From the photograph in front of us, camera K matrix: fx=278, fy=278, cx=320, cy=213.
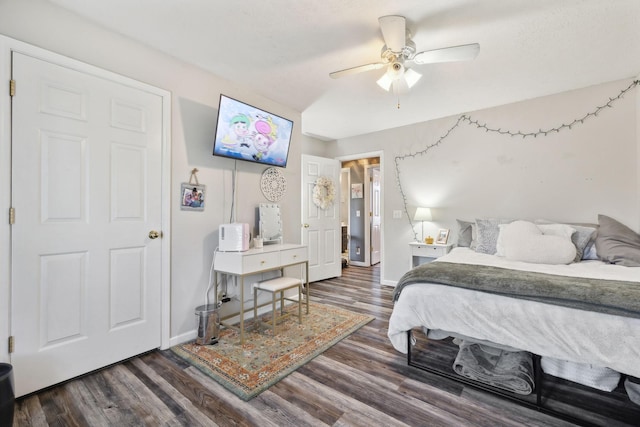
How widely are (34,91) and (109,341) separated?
1762 millimetres

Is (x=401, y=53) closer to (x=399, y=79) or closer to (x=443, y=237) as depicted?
(x=399, y=79)

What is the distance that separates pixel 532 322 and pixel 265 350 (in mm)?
1890

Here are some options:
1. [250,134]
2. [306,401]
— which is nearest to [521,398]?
[306,401]

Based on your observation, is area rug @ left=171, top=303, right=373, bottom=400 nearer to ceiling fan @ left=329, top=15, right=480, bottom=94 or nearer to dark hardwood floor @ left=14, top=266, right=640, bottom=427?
dark hardwood floor @ left=14, top=266, right=640, bottom=427

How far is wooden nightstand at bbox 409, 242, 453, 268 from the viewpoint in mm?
3592

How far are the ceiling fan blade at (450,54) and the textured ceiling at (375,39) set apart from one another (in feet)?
0.66

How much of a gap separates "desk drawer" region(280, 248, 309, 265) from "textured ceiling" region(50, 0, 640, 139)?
5.78 feet

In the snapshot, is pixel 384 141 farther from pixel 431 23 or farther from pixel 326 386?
pixel 326 386

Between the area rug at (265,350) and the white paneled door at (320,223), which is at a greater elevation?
the white paneled door at (320,223)

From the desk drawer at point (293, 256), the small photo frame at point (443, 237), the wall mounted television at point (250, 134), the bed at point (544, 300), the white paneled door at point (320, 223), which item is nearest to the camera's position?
the bed at point (544, 300)

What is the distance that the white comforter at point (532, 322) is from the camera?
4.50ft

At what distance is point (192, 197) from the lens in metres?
2.54

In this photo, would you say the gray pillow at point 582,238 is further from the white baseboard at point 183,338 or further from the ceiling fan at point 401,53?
the white baseboard at point 183,338

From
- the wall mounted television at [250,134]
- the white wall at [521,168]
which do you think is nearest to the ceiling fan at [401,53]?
the wall mounted television at [250,134]
